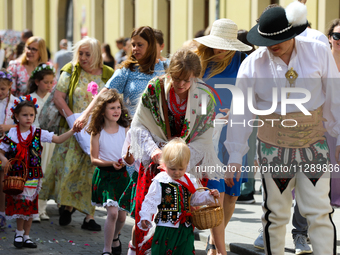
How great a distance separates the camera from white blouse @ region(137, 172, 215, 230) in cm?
416

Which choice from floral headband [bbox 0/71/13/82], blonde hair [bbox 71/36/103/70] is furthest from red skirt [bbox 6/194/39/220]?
blonde hair [bbox 71/36/103/70]

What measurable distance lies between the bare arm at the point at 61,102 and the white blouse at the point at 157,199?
317 cm

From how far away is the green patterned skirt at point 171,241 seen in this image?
4172 millimetres

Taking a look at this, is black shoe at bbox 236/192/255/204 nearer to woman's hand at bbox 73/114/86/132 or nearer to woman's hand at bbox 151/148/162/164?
woman's hand at bbox 73/114/86/132

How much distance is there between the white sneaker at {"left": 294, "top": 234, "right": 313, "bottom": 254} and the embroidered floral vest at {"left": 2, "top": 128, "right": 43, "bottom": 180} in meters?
2.83

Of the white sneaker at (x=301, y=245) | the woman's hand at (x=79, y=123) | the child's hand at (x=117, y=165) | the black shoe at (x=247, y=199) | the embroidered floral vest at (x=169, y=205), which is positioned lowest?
the black shoe at (x=247, y=199)

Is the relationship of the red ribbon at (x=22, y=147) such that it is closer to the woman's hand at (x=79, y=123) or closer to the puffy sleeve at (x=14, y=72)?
the woman's hand at (x=79, y=123)

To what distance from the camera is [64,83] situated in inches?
285

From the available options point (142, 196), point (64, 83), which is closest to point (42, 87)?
point (64, 83)

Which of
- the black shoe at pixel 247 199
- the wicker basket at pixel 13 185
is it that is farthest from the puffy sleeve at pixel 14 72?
the black shoe at pixel 247 199

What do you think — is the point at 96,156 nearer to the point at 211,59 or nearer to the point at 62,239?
the point at 62,239

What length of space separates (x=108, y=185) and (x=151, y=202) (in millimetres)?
1695

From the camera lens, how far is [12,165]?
6.20 m

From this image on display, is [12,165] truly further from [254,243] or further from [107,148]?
[254,243]
